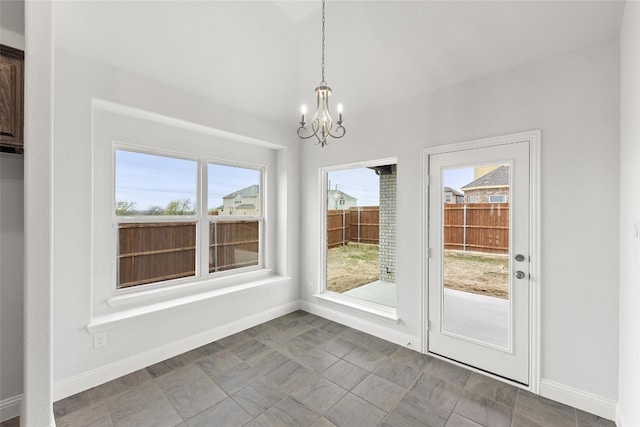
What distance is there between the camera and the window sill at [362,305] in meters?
3.26

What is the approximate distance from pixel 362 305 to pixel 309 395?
1.49 m

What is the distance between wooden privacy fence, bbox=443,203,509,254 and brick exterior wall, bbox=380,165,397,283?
0.88 metres

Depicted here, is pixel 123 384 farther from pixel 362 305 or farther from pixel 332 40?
pixel 332 40

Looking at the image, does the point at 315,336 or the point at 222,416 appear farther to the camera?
the point at 315,336

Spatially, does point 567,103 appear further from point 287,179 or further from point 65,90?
point 65,90

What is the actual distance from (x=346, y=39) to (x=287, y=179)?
6.44ft

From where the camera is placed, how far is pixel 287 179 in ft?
13.5

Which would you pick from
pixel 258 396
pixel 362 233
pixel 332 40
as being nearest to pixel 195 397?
pixel 258 396

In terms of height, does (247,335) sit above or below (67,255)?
below

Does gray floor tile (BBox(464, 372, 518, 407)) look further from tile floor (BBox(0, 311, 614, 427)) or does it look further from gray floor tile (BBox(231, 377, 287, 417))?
gray floor tile (BBox(231, 377, 287, 417))

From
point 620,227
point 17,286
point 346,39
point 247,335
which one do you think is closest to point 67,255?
point 17,286

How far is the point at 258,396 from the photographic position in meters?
2.27

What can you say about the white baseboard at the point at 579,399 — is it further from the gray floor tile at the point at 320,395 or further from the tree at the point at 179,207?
the tree at the point at 179,207

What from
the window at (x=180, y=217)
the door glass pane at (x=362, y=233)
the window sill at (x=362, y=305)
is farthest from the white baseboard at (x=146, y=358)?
the door glass pane at (x=362, y=233)
